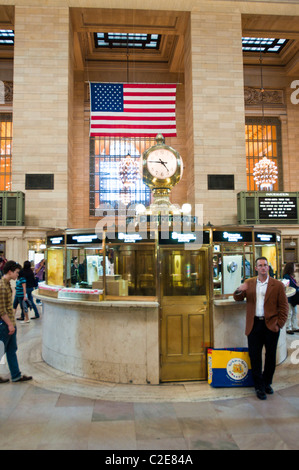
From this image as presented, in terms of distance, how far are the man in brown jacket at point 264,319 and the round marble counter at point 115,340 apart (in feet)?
4.22

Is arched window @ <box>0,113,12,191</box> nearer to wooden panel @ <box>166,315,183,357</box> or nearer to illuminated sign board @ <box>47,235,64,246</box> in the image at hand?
illuminated sign board @ <box>47,235,64,246</box>

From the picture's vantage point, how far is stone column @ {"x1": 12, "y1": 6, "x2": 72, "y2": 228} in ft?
51.8

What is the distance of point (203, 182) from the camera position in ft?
53.5

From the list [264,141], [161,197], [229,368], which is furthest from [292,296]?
[264,141]

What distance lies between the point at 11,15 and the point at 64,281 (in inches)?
670

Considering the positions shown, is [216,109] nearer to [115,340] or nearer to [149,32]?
[149,32]

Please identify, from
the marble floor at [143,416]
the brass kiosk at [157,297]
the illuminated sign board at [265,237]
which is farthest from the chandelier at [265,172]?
the marble floor at [143,416]

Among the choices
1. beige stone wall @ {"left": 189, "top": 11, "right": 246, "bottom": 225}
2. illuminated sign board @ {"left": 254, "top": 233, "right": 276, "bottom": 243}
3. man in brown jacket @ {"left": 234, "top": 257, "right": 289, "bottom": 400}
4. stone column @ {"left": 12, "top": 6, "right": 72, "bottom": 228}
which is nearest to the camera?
man in brown jacket @ {"left": 234, "top": 257, "right": 289, "bottom": 400}

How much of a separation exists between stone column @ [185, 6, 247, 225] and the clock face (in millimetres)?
9828

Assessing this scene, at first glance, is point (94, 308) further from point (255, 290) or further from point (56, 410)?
point (255, 290)

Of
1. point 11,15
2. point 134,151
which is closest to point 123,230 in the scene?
point 11,15

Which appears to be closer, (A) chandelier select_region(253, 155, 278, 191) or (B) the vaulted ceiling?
(B) the vaulted ceiling

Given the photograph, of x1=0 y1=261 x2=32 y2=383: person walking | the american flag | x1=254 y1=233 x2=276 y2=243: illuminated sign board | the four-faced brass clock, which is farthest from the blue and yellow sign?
the american flag

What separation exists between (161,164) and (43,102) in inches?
465
